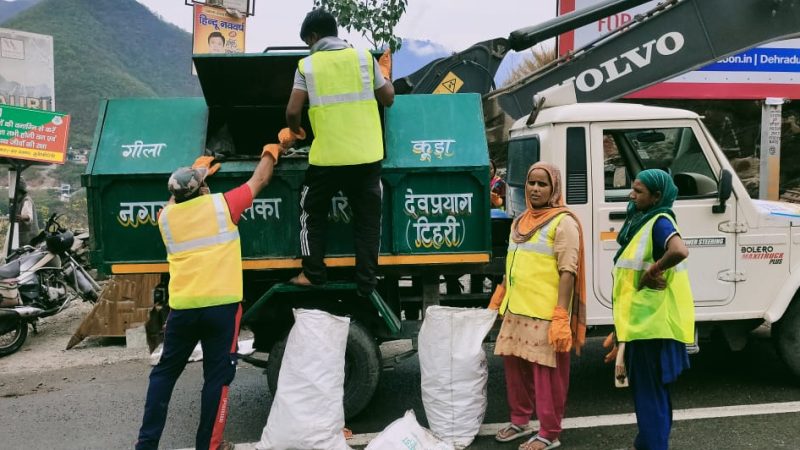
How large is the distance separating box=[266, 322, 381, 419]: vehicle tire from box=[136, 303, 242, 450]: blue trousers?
0.40 metres

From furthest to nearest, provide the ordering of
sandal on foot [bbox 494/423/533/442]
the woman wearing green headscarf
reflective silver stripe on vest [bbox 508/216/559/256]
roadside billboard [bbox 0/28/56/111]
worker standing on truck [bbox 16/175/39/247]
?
roadside billboard [bbox 0/28/56/111]
worker standing on truck [bbox 16/175/39/247]
sandal on foot [bbox 494/423/533/442]
reflective silver stripe on vest [bbox 508/216/559/256]
the woman wearing green headscarf

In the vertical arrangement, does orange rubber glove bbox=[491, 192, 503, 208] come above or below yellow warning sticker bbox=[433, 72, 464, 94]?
below

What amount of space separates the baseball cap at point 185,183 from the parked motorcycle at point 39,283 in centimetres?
365

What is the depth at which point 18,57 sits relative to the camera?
1370 centimetres

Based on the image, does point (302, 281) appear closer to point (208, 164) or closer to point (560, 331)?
point (208, 164)

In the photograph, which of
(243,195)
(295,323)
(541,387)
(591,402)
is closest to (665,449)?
(541,387)

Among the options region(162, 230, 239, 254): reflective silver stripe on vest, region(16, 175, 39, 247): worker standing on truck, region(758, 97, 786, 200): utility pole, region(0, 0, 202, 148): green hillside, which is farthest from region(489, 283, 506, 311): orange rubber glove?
region(0, 0, 202, 148): green hillside

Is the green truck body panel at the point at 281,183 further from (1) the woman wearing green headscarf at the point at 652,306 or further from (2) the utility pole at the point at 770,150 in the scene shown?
(2) the utility pole at the point at 770,150

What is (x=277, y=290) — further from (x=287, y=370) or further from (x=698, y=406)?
(x=698, y=406)

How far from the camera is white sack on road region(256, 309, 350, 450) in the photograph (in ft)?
12.0

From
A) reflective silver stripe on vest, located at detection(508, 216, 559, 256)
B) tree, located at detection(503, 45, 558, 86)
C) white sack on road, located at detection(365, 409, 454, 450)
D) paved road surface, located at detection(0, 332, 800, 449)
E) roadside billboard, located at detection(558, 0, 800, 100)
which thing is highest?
tree, located at detection(503, 45, 558, 86)

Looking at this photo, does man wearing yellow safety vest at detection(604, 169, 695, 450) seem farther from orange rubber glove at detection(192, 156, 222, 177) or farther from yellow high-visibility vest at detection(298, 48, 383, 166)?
orange rubber glove at detection(192, 156, 222, 177)

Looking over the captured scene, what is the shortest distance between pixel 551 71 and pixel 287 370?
2905 mm

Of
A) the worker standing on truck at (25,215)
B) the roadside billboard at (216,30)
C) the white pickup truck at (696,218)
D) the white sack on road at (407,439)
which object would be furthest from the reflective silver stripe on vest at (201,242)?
the roadside billboard at (216,30)
